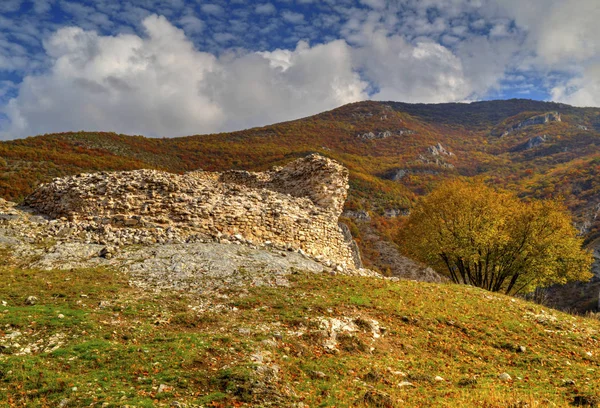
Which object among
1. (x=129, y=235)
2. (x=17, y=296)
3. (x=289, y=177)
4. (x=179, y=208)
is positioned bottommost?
(x=17, y=296)

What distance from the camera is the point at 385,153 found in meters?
129

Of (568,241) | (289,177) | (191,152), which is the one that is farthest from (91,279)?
(191,152)

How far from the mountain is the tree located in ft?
41.6

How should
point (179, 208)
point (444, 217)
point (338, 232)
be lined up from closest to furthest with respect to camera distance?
point (179, 208)
point (338, 232)
point (444, 217)

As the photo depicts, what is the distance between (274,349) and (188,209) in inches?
432

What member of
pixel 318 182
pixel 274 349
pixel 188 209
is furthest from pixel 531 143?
pixel 274 349

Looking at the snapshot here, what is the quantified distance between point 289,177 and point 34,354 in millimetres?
19509

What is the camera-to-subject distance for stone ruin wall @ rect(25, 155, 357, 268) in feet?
57.4

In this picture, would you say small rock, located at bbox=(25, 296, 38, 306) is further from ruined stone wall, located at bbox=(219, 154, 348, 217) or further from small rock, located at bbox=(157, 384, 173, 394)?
ruined stone wall, located at bbox=(219, 154, 348, 217)

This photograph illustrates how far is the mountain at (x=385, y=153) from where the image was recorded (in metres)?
53.0

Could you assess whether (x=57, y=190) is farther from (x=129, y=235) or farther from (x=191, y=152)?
(x=191, y=152)

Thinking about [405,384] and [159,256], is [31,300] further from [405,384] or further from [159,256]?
[405,384]

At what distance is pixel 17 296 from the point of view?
9.90 m

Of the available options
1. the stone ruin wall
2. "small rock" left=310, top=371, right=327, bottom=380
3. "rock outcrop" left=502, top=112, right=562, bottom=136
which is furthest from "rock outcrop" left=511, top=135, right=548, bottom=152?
"small rock" left=310, top=371, right=327, bottom=380
